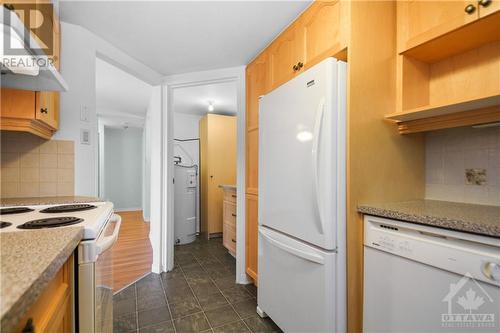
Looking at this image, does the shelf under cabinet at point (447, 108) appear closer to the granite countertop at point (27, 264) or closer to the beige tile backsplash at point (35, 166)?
the granite countertop at point (27, 264)

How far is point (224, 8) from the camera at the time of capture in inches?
60.5

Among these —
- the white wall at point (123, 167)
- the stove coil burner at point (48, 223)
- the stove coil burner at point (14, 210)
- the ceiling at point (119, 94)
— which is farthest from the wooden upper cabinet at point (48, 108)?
the white wall at point (123, 167)

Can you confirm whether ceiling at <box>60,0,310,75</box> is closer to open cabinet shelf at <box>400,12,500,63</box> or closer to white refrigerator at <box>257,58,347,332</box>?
white refrigerator at <box>257,58,347,332</box>

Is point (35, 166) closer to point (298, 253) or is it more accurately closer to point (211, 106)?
point (298, 253)

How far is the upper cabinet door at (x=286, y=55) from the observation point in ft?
5.22

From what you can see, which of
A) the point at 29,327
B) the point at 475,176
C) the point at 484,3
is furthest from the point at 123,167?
the point at 484,3

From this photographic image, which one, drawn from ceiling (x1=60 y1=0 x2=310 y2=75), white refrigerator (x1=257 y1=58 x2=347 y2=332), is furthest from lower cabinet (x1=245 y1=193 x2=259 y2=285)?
ceiling (x1=60 y1=0 x2=310 y2=75)

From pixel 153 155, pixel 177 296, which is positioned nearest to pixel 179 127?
pixel 153 155

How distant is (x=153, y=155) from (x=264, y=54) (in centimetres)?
160

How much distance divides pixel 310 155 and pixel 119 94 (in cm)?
321

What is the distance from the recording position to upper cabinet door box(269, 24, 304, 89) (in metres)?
1.59

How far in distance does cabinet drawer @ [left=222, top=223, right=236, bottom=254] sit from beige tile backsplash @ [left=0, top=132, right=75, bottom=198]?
184 cm

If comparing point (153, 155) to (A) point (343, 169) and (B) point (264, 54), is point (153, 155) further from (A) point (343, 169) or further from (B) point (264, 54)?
(A) point (343, 169)

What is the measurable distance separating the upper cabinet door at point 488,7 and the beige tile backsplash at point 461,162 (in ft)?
1.87
